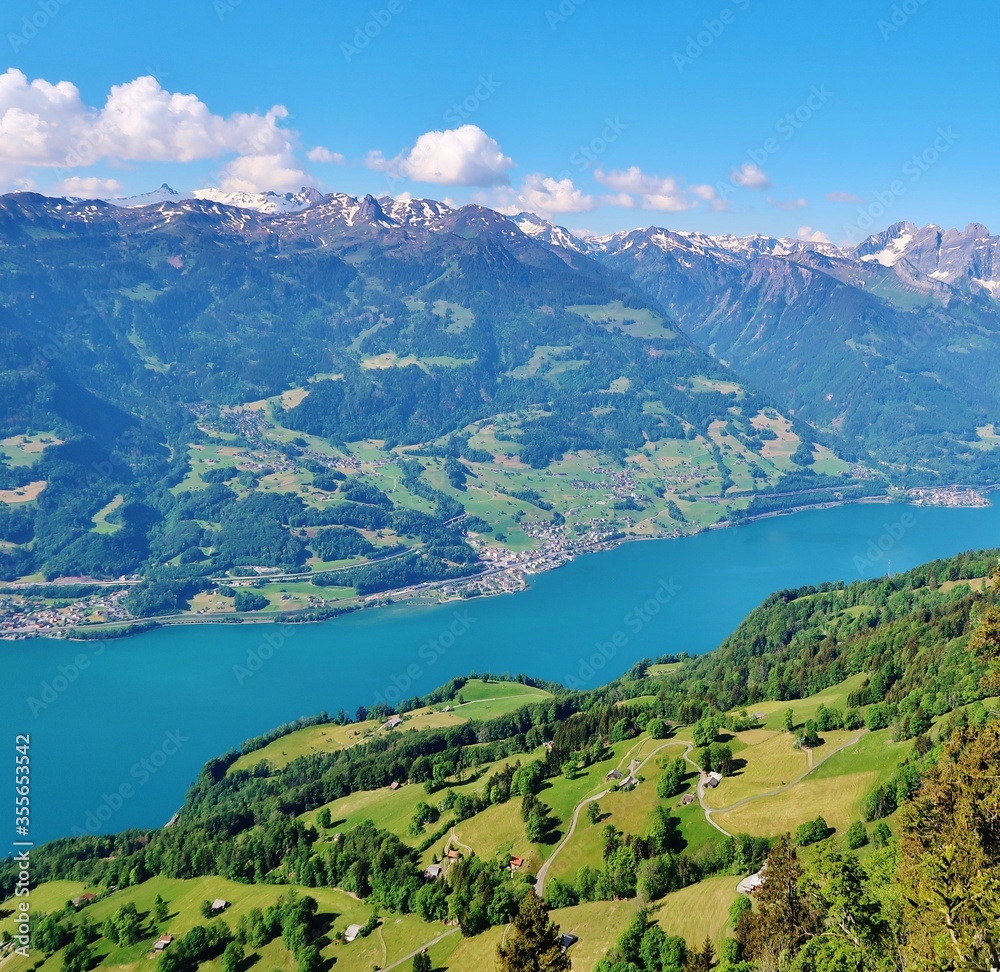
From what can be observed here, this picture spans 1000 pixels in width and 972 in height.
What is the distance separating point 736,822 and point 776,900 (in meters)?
20.0

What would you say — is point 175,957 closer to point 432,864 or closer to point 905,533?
point 432,864

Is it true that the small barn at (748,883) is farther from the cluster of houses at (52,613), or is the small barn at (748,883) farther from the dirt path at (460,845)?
the cluster of houses at (52,613)

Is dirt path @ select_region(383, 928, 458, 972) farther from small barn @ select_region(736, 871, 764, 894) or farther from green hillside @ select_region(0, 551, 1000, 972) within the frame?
small barn @ select_region(736, 871, 764, 894)

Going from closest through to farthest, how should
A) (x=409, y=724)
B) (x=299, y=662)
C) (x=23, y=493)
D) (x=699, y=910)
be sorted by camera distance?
(x=699, y=910), (x=409, y=724), (x=299, y=662), (x=23, y=493)

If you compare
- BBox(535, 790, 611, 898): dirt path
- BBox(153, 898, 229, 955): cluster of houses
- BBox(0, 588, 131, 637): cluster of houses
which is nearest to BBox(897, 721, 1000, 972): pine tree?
BBox(535, 790, 611, 898): dirt path

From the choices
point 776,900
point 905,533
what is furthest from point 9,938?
point 905,533

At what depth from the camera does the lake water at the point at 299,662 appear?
9362 cm

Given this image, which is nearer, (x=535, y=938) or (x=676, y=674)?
(x=535, y=938)

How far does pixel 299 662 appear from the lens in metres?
125

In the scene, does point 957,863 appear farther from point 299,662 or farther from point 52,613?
point 52,613

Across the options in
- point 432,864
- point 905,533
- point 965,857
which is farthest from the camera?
point 905,533

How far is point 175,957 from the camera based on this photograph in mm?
50219

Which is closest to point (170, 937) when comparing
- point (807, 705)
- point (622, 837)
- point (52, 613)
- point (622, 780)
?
point (622, 837)

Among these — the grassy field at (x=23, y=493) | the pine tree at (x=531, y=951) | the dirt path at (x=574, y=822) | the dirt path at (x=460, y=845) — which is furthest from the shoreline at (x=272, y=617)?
the pine tree at (x=531, y=951)
